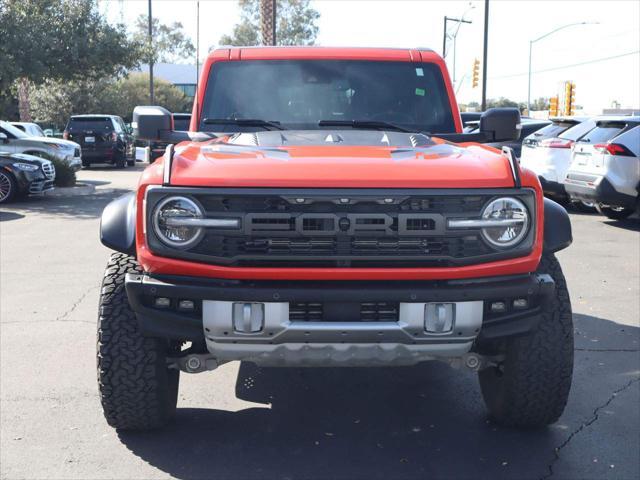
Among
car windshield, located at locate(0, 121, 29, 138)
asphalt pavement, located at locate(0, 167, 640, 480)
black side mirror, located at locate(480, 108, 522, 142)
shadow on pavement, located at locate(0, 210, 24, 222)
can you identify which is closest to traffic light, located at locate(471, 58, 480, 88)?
car windshield, located at locate(0, 121, 29, 138)

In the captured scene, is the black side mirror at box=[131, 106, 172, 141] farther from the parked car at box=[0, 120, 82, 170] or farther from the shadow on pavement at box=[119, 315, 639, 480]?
the parked car at box=[0, 120, 82, 170]

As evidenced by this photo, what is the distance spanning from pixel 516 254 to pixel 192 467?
1.78 meters

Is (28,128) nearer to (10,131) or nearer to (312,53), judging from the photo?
(10,131)

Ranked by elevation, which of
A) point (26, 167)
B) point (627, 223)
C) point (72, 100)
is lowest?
point (627, 223)

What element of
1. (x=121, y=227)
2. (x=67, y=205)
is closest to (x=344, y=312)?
(x=121, y=227)

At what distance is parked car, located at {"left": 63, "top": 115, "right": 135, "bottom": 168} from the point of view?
93.8 feet

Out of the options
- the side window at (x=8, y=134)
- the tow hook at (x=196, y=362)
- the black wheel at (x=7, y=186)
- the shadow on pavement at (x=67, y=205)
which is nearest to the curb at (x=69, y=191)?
the shadow on pavement at (x=67, y=205)

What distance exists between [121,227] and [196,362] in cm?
73

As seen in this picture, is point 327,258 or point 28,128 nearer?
point 327,258

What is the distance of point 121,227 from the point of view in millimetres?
3955

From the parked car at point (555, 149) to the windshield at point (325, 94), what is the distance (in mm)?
9648

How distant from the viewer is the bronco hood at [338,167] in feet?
12.0

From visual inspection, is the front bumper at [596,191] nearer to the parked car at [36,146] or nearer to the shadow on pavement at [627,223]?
the shadow on pavement at [627,223]

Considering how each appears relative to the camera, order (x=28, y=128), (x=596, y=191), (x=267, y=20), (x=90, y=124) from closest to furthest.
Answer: (x=596, y=191)
(x=28, y=128)
(x=267, y=20)
(x=90, y=124)
